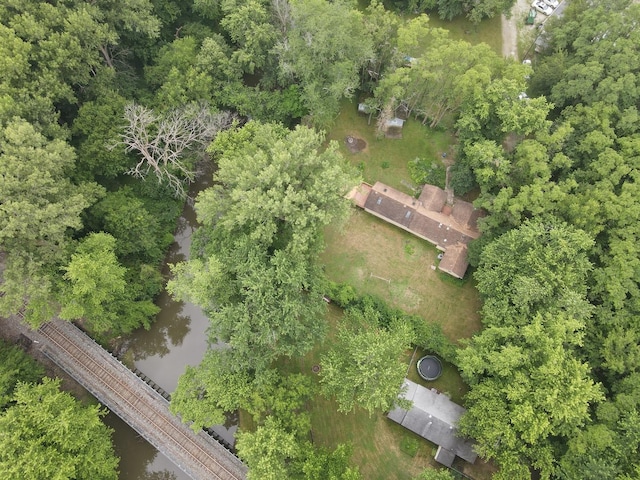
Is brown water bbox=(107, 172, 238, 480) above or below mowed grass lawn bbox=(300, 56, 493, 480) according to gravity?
below

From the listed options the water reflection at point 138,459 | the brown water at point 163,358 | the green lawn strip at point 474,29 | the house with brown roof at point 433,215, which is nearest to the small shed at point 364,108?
the house with brown roof at point 433,215

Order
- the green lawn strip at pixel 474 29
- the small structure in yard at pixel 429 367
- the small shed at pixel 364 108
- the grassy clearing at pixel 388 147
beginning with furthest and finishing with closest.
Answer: the green lawn strip at pixel 474 29
the small shed at pixel 364 108
the grassy clearing at pixel 388 147
the small structure in yard at pixel 429 367

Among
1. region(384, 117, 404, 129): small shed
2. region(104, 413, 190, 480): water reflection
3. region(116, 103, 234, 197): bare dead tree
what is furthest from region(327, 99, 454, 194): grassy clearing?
region(104, 413, 190, 480): water reflection

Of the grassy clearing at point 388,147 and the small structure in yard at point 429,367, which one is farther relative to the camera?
the grassy clearing at point 388,147

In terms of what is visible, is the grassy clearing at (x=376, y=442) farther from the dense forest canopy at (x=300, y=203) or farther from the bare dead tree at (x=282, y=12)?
the bare dead tree at (x=282, y=12)

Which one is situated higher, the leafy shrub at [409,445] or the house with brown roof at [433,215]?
the house with brown roof at [433,215]

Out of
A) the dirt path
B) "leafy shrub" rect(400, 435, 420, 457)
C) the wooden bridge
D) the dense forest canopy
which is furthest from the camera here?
the dirt path

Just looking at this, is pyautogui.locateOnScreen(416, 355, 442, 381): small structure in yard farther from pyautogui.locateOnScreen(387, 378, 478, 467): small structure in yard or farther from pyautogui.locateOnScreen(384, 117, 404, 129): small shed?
pyautogui.locateOnScreen(384, 117, 404, 129): small shed

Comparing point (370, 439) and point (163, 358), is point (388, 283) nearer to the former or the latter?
point (370, 439)
